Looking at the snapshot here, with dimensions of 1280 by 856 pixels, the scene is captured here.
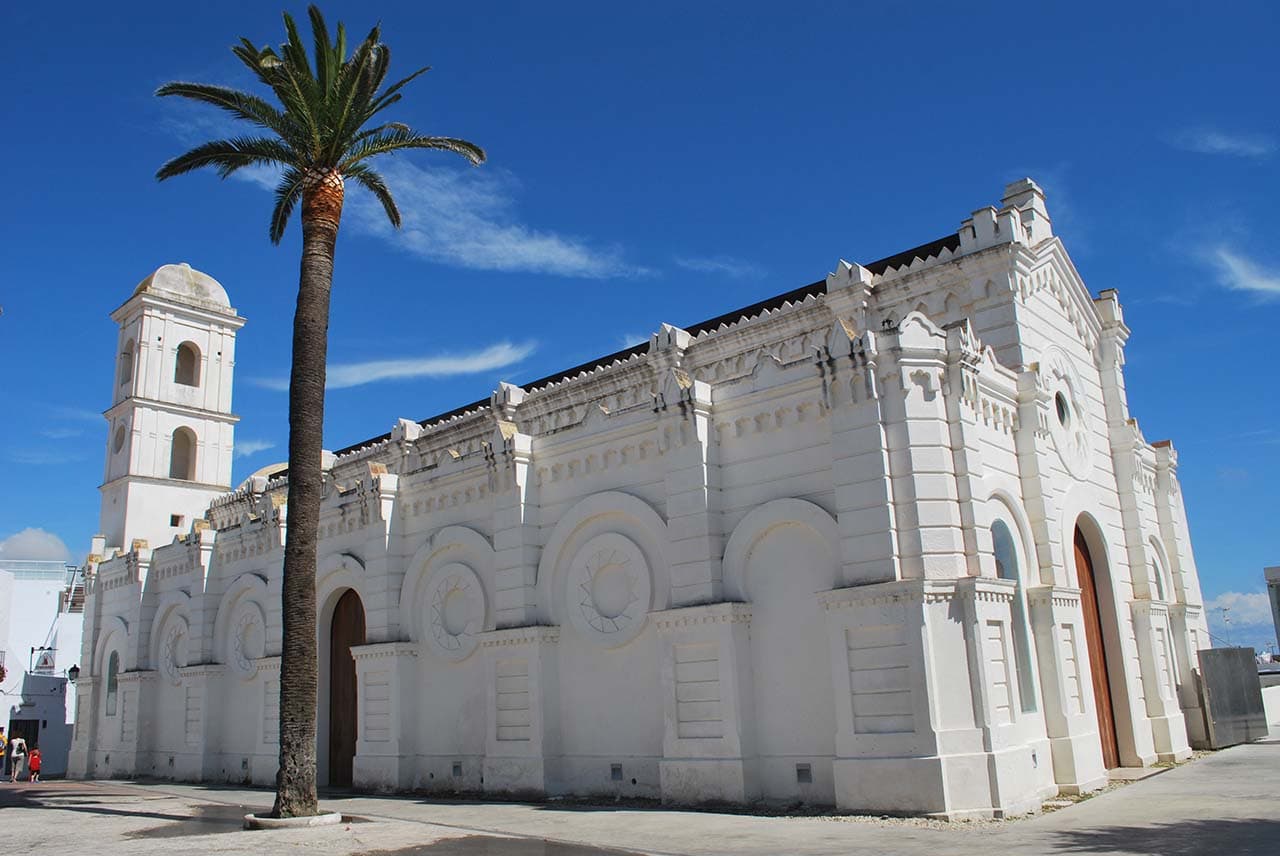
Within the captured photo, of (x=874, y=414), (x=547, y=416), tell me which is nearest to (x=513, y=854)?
(x=874, y=414)

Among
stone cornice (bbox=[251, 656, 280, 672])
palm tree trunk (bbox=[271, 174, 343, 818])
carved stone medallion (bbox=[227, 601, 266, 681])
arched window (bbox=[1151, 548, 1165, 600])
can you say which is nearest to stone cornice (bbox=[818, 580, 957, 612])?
palm tree trunk (bbox=[271, 174, 343, 818])

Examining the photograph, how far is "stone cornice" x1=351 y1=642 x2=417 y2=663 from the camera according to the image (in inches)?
914

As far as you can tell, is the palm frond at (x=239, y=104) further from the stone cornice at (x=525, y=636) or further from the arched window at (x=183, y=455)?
the arched window at (x=183, y=455)

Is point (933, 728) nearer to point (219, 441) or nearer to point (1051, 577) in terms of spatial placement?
point (1051, 577)

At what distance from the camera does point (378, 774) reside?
23047mm

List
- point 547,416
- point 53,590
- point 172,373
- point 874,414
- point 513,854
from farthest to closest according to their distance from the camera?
point 53,590
point 172,373
point 547,416
point 874,414
point 513,854

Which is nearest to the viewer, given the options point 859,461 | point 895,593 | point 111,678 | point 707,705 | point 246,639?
point 895,593

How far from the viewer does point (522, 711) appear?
66.6 ft

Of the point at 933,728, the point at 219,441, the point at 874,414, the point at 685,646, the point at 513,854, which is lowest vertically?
the point at 513,854

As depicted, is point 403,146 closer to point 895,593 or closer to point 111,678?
point 895,593

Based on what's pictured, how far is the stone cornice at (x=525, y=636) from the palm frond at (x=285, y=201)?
949 cm

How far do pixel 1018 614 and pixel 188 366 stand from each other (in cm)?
3732

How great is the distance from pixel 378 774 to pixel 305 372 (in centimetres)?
976

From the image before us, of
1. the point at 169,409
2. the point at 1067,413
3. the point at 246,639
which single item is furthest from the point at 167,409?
the point at 1067,413
